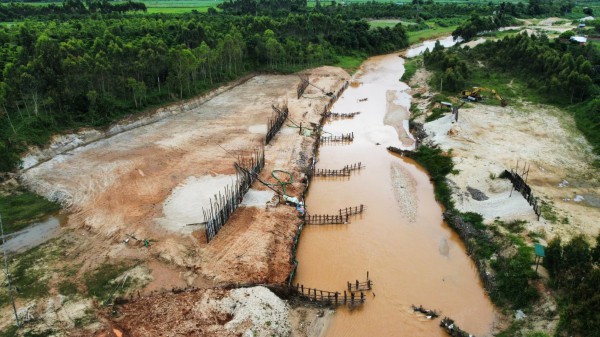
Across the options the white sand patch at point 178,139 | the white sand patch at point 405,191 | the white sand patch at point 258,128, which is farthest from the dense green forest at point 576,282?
the white sand patch at point 178,139

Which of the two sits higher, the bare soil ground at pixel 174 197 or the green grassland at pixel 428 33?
the green grassland at pixel 428 33

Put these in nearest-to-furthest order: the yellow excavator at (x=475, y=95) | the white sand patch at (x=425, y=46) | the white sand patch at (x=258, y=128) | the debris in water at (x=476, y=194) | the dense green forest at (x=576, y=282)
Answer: the dense green forest at (x=576, y=282), the debris in water at (x=476, y=194), the white sand patch at (x=258, y=128), the yellow excavator at (x=475, y=95), the white sand patch at (x=425, y=46)

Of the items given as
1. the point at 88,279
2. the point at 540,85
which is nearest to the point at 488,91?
the point at 540,85

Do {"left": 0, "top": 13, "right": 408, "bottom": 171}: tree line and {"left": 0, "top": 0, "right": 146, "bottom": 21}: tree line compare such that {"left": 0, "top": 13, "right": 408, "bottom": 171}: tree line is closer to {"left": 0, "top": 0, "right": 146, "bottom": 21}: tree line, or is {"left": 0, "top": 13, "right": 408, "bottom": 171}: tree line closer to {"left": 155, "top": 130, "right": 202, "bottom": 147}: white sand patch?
{"left": 155, "top": 130, "right": 202, "bottom": 147}: white sand patch

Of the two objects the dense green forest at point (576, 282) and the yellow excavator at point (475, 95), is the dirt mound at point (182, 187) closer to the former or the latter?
the dense green forest at point (576, 282)

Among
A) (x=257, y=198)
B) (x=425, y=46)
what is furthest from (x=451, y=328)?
(x=425, y=46)

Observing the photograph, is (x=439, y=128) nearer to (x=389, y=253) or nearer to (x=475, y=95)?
(x=475, y=95)

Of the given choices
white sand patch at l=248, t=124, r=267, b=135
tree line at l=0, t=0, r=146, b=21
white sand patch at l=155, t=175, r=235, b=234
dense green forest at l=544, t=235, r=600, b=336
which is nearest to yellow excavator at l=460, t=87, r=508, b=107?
white sand patch at l=248, t=124, r=267, b=135
